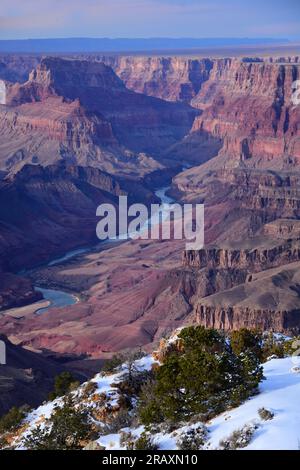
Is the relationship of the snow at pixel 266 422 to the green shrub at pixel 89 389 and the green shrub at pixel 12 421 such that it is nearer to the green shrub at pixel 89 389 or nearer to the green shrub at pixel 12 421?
the green shrub at pixel 89 389

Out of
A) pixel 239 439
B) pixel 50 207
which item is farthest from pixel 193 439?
pixel 50 207

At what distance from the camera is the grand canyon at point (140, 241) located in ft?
234

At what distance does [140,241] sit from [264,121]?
55.0m

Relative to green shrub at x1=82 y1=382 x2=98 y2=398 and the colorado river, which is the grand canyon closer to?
the colorado river

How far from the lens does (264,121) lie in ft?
520

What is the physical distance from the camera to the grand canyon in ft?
234

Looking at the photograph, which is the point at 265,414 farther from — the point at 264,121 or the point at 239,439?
the point at 264,121

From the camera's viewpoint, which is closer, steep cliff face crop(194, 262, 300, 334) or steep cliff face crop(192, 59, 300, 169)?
steep cliff face crop(194, 262, 300, 334)

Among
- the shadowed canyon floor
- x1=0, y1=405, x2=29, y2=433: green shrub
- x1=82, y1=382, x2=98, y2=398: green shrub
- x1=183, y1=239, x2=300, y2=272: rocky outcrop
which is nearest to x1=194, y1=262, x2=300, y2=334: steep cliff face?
the shadowed canyon floor

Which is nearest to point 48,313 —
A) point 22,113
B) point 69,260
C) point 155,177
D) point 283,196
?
point 69,260

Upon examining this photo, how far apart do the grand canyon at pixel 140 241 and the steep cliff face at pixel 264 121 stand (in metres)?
0.28

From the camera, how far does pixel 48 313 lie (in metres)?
82.1

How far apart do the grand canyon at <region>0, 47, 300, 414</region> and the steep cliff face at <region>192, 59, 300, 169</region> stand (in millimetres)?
281

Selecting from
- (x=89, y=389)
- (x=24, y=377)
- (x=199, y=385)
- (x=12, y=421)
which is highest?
(x=199, y=385)
